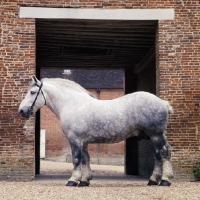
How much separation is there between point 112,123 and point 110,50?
6.61 meters

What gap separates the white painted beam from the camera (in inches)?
466

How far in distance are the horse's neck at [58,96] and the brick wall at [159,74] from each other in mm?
1741

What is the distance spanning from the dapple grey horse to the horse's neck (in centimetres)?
13

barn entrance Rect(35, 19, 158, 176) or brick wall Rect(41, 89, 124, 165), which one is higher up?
barn entrance Rect(35, 19, 158, 176)

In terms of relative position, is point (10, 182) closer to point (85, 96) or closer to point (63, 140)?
point (85, 96)

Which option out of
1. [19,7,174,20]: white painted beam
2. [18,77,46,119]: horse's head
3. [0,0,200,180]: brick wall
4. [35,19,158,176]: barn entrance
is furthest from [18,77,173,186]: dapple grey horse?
[35,19,158,176]: barn entrance

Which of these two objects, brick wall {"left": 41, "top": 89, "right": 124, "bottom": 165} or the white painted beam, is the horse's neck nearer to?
the white painted beam

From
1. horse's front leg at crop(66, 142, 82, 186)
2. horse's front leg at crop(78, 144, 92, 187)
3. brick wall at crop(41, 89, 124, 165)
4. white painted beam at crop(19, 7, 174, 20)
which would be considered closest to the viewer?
horse's front leg at crop(66, 142, 82, 186)

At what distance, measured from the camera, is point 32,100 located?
9.93 metres

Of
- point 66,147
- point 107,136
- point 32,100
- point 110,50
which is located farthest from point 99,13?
point 66,147

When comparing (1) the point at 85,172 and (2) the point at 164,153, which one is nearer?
(2) the point at 164,153

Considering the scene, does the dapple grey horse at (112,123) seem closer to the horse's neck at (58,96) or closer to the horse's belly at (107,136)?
the horse's belly at (107,136)

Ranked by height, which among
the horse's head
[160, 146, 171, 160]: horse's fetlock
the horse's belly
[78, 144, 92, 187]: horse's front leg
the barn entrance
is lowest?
[78, 144, 92, 187]: horse's front leg

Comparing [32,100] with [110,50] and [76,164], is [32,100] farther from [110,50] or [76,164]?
[110,50]
